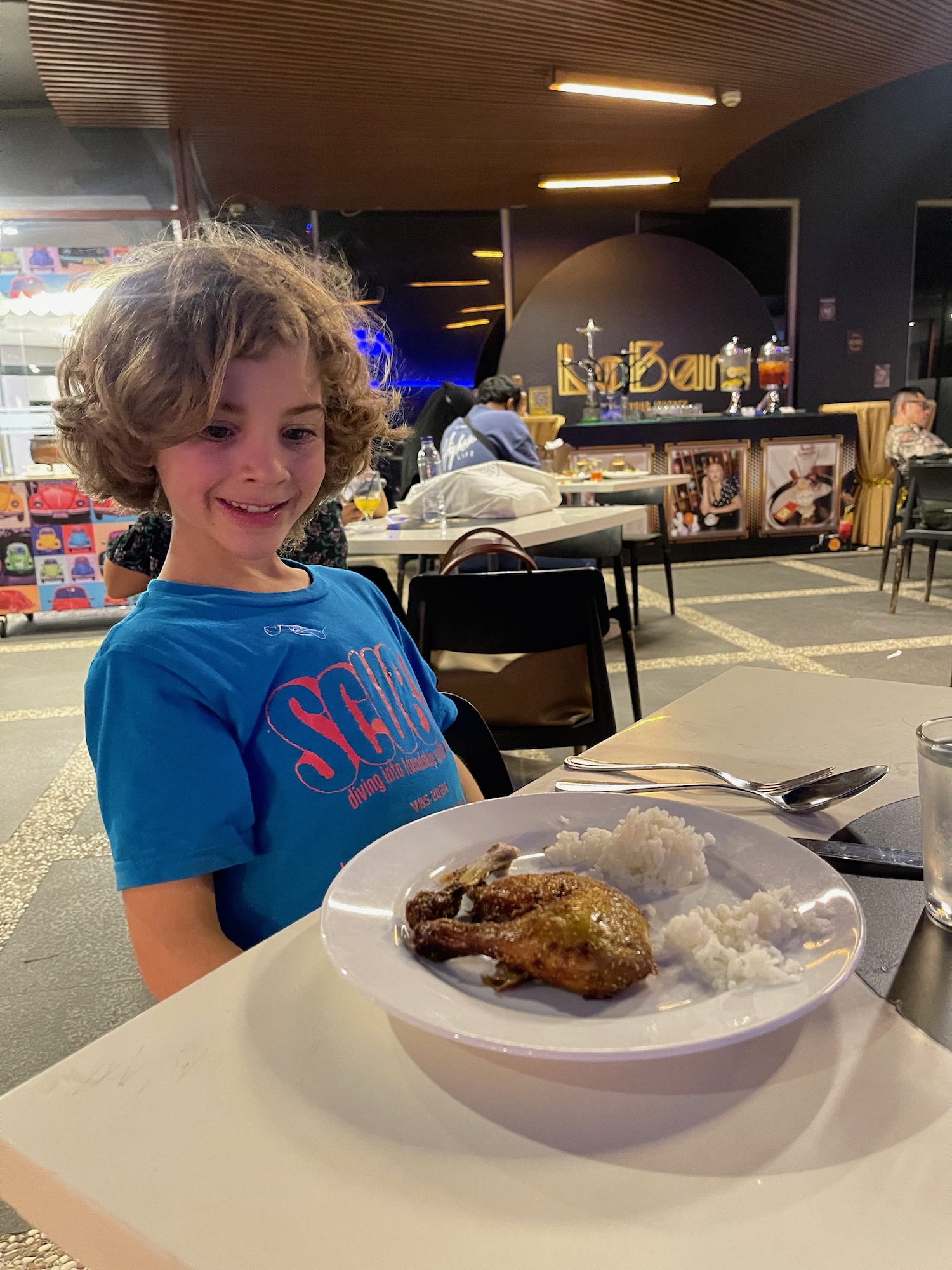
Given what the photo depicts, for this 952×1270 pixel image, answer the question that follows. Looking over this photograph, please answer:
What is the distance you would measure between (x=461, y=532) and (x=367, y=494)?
2.55 ft

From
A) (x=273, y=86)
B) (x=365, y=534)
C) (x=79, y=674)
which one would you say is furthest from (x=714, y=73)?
(x=79, y=674)

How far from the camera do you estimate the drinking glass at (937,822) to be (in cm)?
62

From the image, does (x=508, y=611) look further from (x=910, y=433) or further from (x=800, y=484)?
(x=800, y=484)

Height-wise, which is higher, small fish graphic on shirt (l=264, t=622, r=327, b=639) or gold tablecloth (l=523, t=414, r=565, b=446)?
gold tablecloth (l=523, t=414, r=565, b=446)

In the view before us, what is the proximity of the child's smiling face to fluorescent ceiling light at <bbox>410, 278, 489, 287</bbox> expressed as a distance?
8945mm

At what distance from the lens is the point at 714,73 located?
21.6ft

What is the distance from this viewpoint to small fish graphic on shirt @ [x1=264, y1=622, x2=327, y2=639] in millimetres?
953

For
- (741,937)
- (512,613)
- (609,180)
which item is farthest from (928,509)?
(741,937)

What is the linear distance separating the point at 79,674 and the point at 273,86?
4376 millimetres

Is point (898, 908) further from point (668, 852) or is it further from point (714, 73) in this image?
point (714, 73)

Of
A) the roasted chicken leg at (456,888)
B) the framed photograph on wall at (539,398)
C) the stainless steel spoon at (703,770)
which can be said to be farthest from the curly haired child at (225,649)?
the framed photograph on wall at (539,398)

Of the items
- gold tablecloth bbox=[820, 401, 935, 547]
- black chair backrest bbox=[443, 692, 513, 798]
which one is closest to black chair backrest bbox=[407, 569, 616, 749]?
black chair backrest bbox=[443, 692, 513, 798]

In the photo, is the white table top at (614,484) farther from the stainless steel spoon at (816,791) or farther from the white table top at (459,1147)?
the white table top at (459,1147)

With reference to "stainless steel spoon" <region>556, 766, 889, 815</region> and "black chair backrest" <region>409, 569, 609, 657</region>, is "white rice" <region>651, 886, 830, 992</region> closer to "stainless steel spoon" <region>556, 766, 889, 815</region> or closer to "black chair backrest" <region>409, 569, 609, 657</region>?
"stainless steel spoon" <region>556, 766, 889, 815</region>
